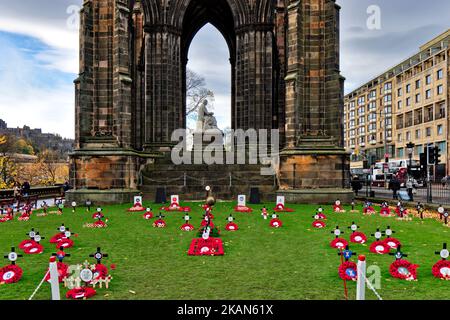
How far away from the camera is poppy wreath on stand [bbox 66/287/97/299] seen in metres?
4.48

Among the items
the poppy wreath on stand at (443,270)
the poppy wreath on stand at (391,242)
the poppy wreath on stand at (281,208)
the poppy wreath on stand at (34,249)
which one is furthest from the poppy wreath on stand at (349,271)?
the poppy wreath on stand at (281,208)

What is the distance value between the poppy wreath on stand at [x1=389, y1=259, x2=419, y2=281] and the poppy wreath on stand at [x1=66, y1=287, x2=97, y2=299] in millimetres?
4440

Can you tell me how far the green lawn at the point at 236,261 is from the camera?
4754mm

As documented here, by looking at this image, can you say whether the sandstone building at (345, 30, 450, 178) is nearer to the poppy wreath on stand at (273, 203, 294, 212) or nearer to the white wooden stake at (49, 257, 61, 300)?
the poppy wreath on stand at (273, 203, 294, 212)

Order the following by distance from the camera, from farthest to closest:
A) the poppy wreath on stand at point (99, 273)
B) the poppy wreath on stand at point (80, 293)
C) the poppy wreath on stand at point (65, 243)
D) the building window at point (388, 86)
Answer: the building window at point (388, 86), the poppy wreath on stand at point (65, 243), the poppy wreath on stand at point (99, 273), the poppy wreath on stand at point (80, 293)

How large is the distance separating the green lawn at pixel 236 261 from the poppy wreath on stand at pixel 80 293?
0.36 feet

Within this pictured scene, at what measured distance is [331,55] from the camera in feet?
57.5

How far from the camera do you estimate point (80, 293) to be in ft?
14.8

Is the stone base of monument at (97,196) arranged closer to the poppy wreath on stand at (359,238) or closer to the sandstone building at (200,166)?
the sandstone building at (200,166)

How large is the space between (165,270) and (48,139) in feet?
525

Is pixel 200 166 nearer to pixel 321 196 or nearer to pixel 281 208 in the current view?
pixel 321 196

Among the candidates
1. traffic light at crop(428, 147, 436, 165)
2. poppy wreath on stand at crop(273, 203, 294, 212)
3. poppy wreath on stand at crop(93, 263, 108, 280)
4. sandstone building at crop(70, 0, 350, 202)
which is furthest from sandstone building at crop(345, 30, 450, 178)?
poppy wreath on stand at crop(93, 263, 108, 280)

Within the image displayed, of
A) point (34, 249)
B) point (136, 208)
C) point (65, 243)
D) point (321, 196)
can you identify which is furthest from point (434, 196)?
point (34, 249)

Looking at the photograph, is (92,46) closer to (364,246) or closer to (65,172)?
(364,246)
